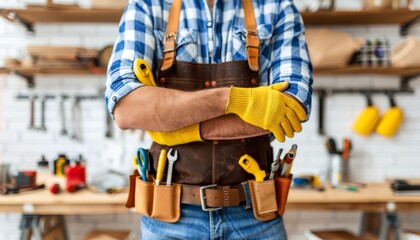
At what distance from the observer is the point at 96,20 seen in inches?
110

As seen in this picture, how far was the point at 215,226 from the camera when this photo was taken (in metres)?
1.04

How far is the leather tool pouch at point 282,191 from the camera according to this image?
114 cm

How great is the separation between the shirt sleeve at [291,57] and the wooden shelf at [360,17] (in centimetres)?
150

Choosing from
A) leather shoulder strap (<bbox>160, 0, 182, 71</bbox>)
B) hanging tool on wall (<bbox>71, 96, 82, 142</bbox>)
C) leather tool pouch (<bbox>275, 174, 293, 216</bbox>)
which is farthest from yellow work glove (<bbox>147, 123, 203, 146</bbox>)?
hanging tool on wall (<bbox>71, 96, 82, 142</bbox>)

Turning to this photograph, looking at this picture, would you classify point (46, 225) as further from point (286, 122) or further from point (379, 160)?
point (379, 160)

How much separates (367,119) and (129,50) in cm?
235

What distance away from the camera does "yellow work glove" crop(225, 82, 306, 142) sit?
975mm

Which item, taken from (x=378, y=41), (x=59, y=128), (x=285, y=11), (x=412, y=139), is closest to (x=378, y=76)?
(x=378, y=41)

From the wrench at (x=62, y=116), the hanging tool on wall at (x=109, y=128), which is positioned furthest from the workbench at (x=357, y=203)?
the wrench at (x=62, y=116)

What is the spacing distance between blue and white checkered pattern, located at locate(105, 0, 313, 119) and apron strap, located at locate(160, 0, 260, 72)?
20 millimetres

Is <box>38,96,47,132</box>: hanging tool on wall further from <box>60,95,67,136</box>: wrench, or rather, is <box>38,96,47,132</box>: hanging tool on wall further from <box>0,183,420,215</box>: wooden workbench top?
<box>0,183,420,215</box>: wooden workbench top

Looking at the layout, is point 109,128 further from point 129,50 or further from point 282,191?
point 282,191

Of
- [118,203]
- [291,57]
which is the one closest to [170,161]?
[291,57]

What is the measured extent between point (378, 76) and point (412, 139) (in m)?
0.60
